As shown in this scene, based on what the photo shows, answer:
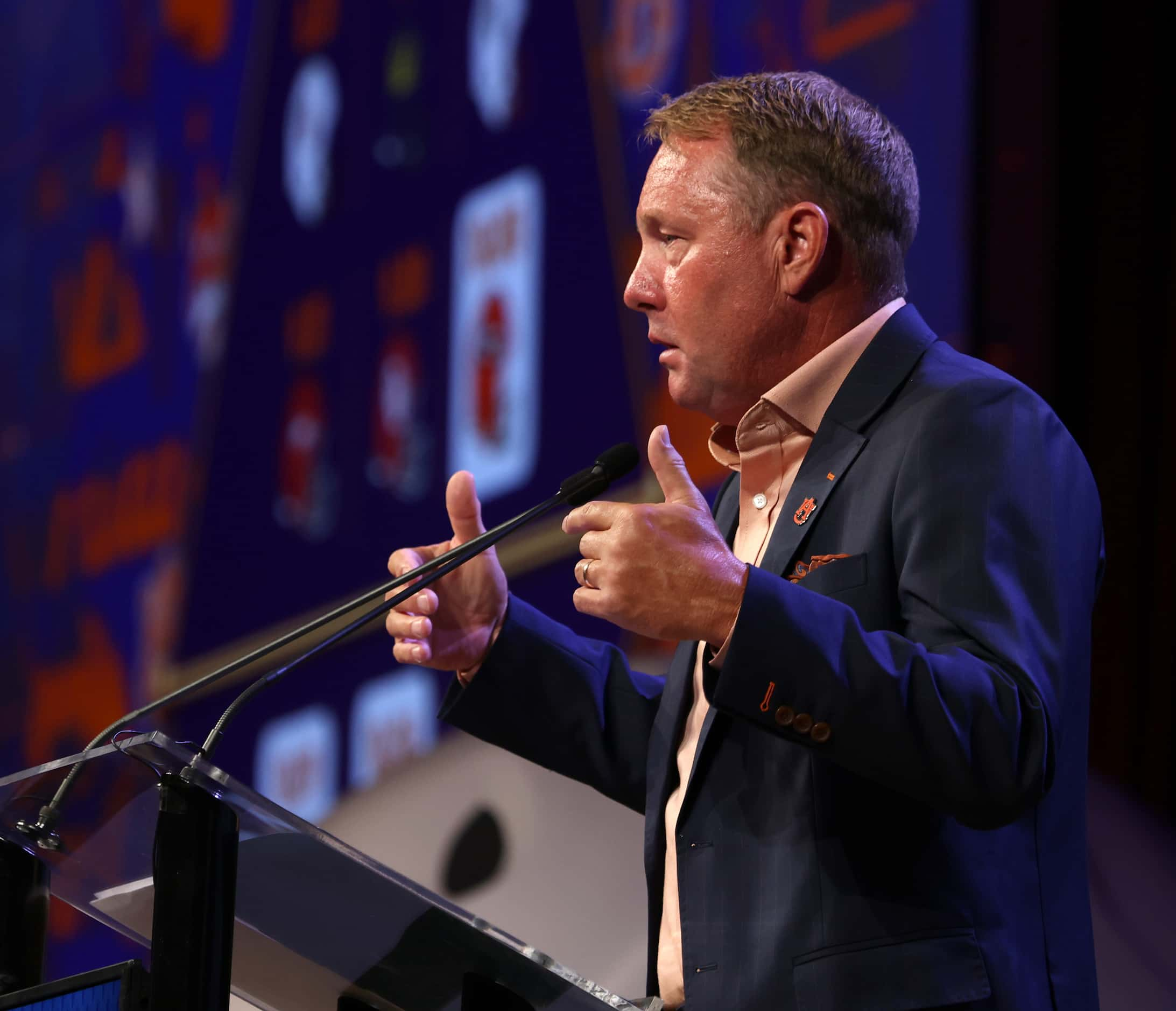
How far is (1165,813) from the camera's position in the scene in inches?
136

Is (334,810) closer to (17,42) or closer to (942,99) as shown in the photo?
(17,42)

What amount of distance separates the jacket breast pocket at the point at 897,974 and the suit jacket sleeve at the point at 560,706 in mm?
482

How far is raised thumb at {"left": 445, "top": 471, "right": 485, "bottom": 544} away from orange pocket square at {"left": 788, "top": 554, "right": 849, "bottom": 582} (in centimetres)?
39

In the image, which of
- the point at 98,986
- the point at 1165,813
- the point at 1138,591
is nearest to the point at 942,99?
the point at 1138,591

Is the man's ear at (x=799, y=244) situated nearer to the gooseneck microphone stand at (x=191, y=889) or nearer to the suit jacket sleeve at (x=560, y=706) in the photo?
the suit jacket sleeve at (x=560, y=706)

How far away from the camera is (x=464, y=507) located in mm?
1593

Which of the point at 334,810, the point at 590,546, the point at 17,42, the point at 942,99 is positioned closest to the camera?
the point at 590,546

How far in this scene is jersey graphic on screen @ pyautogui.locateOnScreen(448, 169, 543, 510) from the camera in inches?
119

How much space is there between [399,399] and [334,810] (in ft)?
2.98

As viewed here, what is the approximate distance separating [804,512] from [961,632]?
0.25 m

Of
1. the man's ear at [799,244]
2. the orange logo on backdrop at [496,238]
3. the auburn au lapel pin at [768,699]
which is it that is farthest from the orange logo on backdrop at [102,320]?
the auburn au lapel pin at [768,699]

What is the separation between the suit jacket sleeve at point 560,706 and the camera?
1.65 meters

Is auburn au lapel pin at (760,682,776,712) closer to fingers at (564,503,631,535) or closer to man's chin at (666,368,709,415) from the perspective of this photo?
fingers at (564,503,631,535)

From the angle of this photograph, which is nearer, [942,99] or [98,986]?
[98,986]
